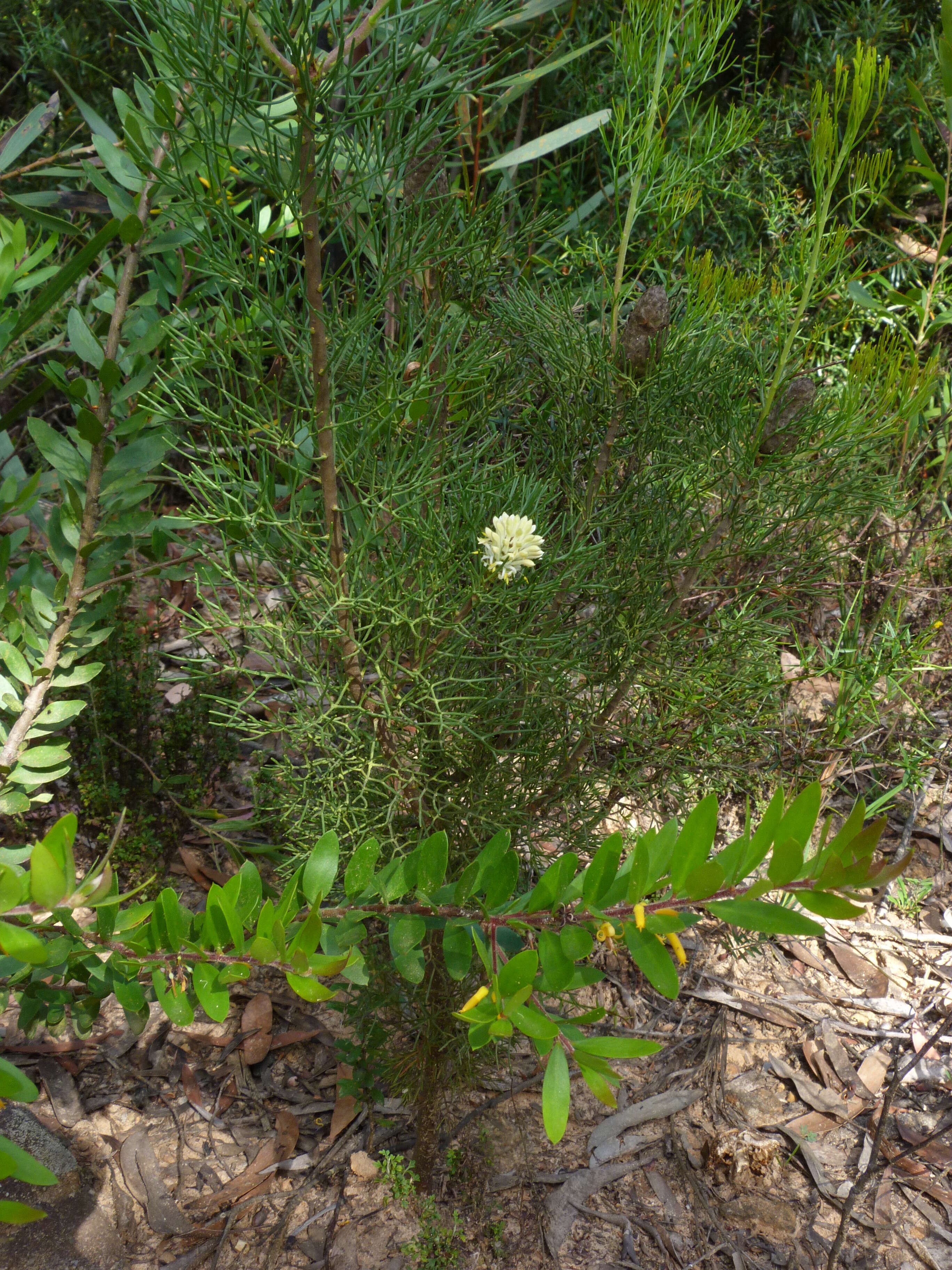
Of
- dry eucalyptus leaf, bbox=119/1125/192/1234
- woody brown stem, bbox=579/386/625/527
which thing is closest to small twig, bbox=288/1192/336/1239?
dry eucalyptus leaf, bbox=119/1125/192/1234

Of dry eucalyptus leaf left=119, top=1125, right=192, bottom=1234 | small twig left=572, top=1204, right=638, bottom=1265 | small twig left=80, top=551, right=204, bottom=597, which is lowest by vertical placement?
small twig left=572, top=1204, right=638, bottom=1265

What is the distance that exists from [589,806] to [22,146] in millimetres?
1143

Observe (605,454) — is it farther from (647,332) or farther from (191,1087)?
(191,1087)

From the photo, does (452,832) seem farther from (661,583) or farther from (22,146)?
(22,146)

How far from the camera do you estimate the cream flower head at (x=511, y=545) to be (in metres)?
0.83

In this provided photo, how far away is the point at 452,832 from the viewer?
1.10 m

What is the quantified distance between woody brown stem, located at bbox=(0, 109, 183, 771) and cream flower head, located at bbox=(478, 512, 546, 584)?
20.2 inches

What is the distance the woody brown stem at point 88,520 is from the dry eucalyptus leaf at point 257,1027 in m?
0.75

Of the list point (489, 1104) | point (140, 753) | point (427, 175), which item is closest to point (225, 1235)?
point (489, 1104)

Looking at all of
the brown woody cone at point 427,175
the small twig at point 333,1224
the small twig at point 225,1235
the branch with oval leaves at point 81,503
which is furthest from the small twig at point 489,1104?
the brown woody cone at point 427,175

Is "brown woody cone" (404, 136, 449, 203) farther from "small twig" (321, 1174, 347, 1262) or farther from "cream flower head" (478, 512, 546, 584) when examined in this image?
"small twig" (321, 1174, 347, 1262)

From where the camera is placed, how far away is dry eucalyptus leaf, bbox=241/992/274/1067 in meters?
1.53

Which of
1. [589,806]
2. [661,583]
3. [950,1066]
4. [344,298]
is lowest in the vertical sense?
[950,1066]

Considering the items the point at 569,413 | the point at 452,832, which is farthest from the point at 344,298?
the point at 452,832
